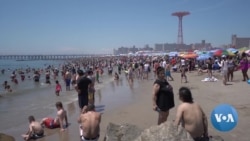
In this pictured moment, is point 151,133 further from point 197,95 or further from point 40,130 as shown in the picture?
point 197,95

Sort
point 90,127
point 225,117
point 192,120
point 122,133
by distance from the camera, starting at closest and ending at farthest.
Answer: point 192,120
point 225,117
point 90,127
point 122,133

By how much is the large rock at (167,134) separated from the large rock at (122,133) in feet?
4.51

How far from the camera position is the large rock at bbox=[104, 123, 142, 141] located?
5059 millimetres

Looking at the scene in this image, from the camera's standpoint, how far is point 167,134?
3.55m

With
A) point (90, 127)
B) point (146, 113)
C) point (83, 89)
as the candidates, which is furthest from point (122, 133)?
point (146, 113)

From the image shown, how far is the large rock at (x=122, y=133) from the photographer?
199 inches

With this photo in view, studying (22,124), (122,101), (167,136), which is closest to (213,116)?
(167,136)

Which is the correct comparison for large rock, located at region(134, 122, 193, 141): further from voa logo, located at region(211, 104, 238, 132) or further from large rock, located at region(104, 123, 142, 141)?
large rock, located at region(104, 123, 142, 141)

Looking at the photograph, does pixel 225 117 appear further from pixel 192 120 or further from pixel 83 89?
pixel 83 89

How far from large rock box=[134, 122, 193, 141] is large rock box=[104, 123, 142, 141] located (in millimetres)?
1374

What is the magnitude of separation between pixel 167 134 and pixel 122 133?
5.66 feet

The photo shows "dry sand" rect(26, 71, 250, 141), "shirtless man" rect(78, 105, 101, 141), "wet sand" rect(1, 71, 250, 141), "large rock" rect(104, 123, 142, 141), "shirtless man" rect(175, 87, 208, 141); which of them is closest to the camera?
"shirtless man" rect(175, 87, 208, 141)

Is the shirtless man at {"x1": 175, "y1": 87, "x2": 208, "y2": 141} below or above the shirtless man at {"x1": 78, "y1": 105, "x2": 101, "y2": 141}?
above

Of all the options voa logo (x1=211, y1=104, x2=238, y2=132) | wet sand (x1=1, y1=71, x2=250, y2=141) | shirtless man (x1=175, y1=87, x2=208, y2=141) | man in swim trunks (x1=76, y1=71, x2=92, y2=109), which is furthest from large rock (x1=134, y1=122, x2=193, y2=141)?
man in swim trunks (x1=76, y1=71, x2=92, y2=109)
